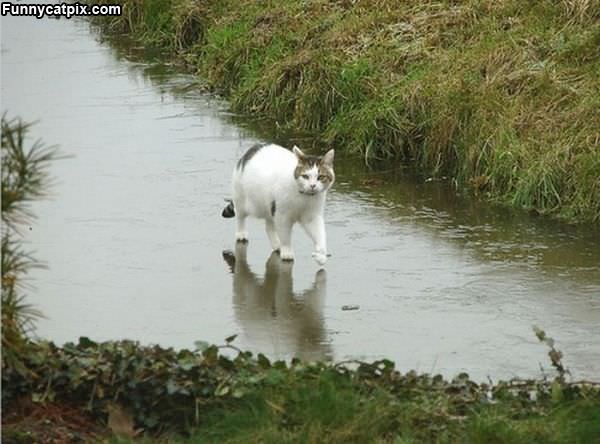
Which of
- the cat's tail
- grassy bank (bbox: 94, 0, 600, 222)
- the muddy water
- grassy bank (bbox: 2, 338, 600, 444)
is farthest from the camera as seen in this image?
grassy bank (bbox: 94, 0, 600, 222)

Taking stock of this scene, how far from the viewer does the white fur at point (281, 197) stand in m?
9.95

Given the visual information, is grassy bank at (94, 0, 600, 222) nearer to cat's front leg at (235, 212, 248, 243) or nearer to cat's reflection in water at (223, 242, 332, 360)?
cat's front leg at (235, 212, 248, 243)

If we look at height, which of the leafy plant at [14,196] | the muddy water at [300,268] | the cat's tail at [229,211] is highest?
the leafy plant at [14,196]

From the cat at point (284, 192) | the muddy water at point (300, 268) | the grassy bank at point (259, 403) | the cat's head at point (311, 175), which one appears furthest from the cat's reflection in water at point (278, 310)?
the grassy bank at point (259, 403)

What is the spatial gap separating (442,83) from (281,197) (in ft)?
10.7

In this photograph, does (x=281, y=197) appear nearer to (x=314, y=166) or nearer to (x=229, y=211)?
(x=314, y=166)

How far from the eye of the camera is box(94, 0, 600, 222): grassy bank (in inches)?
456

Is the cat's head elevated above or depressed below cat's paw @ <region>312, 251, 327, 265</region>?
above

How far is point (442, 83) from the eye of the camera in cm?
1288

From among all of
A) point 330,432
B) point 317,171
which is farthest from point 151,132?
point 330,432

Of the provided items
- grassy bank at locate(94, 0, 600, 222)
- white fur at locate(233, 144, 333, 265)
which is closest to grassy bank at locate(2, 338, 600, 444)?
white fur at locate(233, 144, 333, 265)

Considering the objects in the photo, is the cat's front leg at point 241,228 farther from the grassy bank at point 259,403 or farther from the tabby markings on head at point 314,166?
the grassy bank at point 259,403

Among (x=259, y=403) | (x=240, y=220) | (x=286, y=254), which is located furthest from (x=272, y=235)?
(x=259, y=403)

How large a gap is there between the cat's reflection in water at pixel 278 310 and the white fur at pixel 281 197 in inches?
7.4
